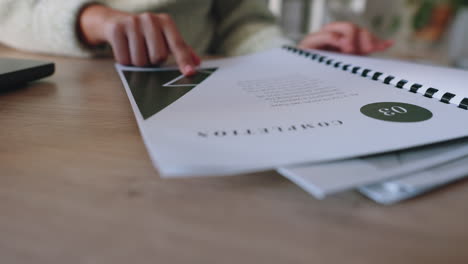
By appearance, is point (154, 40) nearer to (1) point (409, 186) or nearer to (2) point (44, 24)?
(2) point (44, 24)

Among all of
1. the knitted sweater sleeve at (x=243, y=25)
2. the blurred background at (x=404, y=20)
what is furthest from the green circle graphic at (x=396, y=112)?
the blurred background at (x=404, y=20)

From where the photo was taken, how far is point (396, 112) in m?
0.28

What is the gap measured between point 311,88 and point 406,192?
18cm

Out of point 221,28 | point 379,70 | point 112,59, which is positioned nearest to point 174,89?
point 379,70

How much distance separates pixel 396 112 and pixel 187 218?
188 mm

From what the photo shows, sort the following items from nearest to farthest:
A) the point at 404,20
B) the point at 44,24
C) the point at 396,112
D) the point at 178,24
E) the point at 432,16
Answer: the point at 396,112, the point at 44,24, the point at 178,24, the point at 432,16, the point at 404,20

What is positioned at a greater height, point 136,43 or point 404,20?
point 136,43

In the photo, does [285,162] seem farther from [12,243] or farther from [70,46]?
[70,46]

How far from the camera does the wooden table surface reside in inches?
5.9

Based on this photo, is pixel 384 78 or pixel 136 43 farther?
pixel 136 43

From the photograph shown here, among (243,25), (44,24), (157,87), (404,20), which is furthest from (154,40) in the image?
(404,20)

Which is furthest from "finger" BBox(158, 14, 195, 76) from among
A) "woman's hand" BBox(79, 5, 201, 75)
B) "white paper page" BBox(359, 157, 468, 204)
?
"white paper page" BBox(359, 157, 468, 204)

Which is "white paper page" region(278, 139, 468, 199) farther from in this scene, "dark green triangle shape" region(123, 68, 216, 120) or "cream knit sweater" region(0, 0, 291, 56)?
"cream knit sweater" region(0, 0, 291, 56)

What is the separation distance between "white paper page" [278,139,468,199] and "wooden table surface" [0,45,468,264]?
14 millimetres
